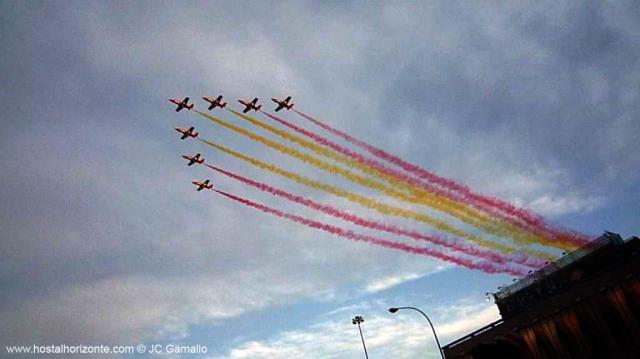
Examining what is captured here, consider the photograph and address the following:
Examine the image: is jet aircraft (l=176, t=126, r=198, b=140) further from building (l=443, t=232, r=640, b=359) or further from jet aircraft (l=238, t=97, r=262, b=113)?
building (l=443, t=232, r=640, b=359)

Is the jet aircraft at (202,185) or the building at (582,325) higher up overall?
the jet aircraft at (202,185)

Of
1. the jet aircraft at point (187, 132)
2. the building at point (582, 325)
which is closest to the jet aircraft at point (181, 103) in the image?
the jet aircraft at point (187, 132)

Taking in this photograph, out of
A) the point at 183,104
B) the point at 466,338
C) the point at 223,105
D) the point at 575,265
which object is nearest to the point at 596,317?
the point at 466,338

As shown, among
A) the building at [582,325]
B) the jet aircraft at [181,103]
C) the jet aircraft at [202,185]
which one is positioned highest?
the jet aircraft at [181,103]

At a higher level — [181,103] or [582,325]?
[181,103]

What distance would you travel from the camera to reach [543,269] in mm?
59000

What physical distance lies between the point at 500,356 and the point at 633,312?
1762 cm

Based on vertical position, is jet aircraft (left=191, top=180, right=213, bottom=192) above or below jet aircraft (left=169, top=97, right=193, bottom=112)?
below

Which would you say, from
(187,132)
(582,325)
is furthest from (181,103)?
(582,325)

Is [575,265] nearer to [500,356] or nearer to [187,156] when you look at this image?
[500,356]

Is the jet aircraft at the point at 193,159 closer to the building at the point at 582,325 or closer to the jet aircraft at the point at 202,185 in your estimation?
the jet aircraft at the point at 202,185

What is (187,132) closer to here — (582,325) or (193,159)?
(193,159)

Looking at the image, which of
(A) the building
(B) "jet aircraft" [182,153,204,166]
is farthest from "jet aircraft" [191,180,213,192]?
(A) the building

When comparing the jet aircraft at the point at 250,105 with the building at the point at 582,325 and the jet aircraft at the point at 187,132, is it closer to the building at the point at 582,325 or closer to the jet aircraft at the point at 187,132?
the jet aircraft at the point at 187,132
